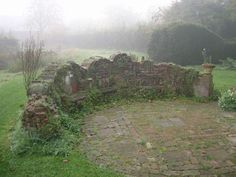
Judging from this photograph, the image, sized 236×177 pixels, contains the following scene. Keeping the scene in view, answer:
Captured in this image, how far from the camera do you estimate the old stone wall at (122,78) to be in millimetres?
9133

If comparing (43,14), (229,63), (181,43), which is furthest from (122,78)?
(43,14)

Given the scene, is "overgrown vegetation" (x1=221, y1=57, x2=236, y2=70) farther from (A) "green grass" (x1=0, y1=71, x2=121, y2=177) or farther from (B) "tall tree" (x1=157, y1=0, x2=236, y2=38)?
(A) "green grass" (x1=0, y1=71, x2=121, y2=177)

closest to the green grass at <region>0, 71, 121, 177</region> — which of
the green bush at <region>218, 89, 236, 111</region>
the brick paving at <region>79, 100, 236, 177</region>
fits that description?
the brick paving at <region>79, 100, 236, 177</region>

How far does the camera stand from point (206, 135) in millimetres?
7238

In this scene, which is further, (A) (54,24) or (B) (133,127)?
(A) (54,24)

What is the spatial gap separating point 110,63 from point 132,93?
1.20 meters

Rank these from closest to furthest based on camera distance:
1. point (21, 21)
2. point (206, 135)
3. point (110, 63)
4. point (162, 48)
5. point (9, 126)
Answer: point (206, 135), point (9, 126), point (110, 63), point (162, 48), point (21, 21)

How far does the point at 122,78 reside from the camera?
1064 cm

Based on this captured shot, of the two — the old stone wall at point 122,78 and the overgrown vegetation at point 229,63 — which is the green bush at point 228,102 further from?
the overgrown vegetation at point 229,63

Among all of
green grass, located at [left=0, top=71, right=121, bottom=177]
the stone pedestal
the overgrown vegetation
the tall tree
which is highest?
the tall tree

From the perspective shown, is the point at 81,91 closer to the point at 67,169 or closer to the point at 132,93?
the point at 132,93

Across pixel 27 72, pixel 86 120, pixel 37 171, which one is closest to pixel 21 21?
pixel 27 72

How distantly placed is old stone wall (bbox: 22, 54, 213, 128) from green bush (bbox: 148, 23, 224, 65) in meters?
7.13

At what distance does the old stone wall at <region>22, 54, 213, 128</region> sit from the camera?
9.13 meters
